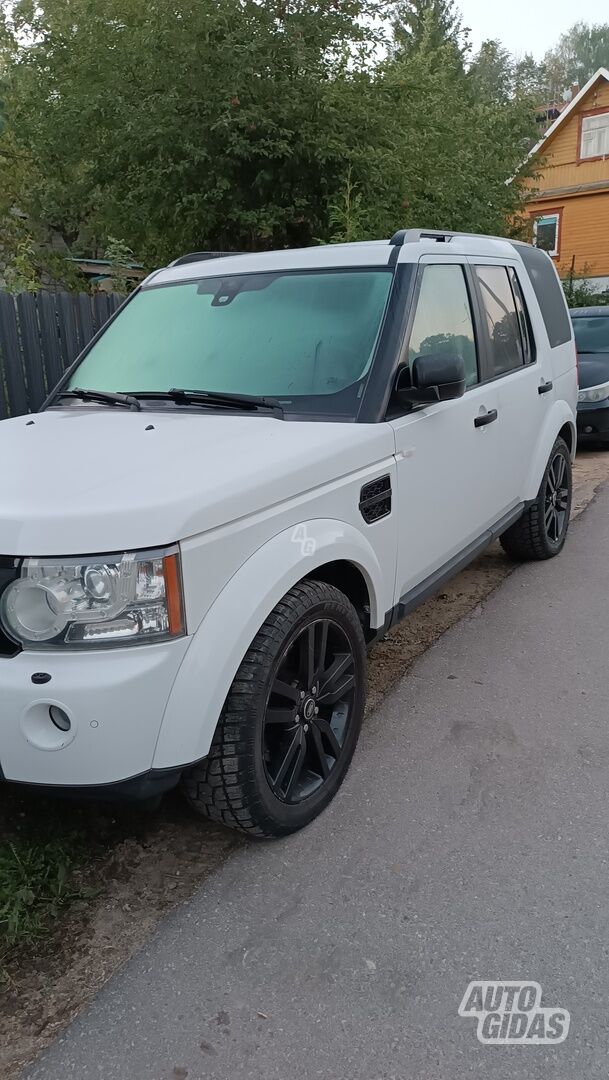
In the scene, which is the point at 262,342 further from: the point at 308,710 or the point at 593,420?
the point at 593,420

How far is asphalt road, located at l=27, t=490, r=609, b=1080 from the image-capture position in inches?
74.8

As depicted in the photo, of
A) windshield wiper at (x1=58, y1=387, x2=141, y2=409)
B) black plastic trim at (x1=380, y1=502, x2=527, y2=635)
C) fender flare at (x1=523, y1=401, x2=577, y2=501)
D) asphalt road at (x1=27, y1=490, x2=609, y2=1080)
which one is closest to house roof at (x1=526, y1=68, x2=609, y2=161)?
fender flare at (x1=523, y1=401, x2=577, y2=501)

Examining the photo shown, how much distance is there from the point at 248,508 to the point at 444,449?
144 centimetres

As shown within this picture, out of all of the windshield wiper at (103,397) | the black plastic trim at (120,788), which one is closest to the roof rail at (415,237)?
the windshield wiper at (103,397)

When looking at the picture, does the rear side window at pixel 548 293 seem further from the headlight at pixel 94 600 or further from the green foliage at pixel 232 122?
the headlight at pixel 94 600

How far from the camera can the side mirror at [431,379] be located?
2984mm

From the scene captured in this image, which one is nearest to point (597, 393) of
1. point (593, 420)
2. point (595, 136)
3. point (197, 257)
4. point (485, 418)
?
point (593, 420)

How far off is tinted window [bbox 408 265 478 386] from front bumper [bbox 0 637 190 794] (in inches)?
70.4

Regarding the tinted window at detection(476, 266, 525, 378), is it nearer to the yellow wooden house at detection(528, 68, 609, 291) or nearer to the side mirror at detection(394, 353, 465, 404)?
the side mirror at detection(394, 353, 465, 404)

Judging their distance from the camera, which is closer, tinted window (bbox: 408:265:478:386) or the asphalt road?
the asphalt road

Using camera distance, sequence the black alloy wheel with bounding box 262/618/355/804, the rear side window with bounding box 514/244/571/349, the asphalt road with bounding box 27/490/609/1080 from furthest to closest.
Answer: the rear side window with bounding box 514/244/571/349 < the black alloy wheel with bounding box 262/618/355/804 < the asphalt road with bounding box 27/490/609/1080

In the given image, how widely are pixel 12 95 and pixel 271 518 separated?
1014 centimetres

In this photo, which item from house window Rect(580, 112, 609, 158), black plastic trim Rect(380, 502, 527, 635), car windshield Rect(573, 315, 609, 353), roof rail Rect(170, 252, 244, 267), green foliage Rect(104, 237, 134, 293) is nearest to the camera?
black plastic trim Rect(380, 502, 527, 635)

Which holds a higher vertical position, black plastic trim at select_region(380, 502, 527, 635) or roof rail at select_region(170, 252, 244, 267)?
roof rail at select_region(170, 252, 244, 267)
